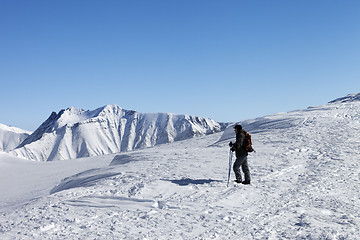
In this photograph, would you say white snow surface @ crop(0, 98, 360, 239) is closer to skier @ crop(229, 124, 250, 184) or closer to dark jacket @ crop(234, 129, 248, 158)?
skier @ crop(229, 124, 250, 184)

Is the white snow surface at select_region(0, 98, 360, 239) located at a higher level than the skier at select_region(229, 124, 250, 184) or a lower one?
lower

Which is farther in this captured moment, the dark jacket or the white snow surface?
the dark jacket

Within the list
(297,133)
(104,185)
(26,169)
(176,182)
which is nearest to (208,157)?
(176,182)

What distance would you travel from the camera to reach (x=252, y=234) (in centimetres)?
657

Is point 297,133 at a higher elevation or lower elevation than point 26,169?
higher

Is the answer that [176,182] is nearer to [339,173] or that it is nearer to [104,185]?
[104,185]

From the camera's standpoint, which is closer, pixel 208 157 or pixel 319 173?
pixel 319 173

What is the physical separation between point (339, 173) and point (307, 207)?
5.33 metres

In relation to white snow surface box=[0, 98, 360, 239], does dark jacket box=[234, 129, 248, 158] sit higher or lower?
higher

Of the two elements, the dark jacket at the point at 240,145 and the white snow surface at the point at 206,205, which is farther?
the dark jacket at the point at 240,145

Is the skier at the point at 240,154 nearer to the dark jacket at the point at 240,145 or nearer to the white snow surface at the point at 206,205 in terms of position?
the dark jacket at the point at 240,145

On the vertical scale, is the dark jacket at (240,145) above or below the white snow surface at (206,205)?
above

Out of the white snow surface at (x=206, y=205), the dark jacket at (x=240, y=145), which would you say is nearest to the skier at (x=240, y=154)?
the dark jacket at (x=240, y=145)

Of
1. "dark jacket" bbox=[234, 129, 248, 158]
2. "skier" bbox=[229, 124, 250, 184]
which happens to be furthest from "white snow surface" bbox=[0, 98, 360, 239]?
"dark jacket" bbox=[234, 129, 248, 158]
